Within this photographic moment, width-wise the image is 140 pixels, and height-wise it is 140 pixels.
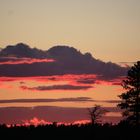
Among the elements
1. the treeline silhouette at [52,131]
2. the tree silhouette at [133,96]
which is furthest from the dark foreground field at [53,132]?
the tree silhouette at [133,96]

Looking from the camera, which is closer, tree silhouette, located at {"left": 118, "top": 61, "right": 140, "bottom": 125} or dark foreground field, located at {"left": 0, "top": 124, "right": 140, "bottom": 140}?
tree silhouette, located at {"left": 118, "top": 61, "right": 140, "bottom": 125}

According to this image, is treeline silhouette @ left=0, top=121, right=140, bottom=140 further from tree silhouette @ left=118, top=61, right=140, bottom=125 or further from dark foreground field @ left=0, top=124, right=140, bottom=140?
tree silhouette @ left=118, top=61, right=140, bottom=125

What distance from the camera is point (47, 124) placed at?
174 meters

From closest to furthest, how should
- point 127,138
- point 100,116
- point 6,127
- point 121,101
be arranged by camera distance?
point 127,138 → point 121,101 → point 100,116 → point 6,127

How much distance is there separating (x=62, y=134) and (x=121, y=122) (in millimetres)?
75472

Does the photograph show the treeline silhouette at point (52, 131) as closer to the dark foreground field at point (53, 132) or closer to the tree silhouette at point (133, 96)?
the dark foreground field at point (53, 132)

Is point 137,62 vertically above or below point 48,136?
above

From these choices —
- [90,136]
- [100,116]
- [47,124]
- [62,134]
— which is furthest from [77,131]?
[100,116]

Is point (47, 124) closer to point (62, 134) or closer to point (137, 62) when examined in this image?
point (62, 134)

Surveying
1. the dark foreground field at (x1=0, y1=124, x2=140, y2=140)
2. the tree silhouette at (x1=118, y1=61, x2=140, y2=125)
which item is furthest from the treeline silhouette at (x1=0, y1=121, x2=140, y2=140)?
the tree silhouette at (x1=118, y1=61, x2=140, y2=125)

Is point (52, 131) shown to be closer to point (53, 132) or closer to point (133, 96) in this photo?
point (53, 132)

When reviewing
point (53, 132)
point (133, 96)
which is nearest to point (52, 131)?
point (53, 132)

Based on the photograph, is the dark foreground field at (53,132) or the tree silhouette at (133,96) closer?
the tree silhouette at (133,96)

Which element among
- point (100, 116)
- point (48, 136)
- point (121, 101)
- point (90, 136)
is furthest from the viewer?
point (48, 136)
